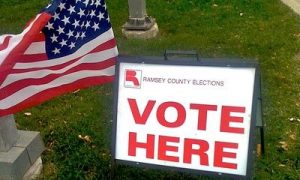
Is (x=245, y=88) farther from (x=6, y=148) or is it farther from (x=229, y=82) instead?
(x=6, y=148)

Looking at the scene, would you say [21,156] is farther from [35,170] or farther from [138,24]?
[138,24]

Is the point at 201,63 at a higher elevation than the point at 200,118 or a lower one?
higher

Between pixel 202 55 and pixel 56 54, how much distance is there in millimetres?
3420

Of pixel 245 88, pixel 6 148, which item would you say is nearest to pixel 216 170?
pixel 245 88

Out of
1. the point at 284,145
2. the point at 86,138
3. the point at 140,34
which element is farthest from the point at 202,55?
the point at 86,138

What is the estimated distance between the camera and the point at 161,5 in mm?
8828

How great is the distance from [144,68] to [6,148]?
51.8 inches

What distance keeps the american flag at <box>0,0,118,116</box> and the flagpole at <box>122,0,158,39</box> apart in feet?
12.0

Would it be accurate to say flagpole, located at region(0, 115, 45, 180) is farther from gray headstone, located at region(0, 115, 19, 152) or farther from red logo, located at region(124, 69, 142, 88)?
red logo, located at region(124, 69, 142, 88)

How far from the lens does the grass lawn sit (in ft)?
12.7

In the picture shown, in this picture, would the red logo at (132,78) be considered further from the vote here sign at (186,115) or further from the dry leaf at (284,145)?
the dry leaf at (284,145)

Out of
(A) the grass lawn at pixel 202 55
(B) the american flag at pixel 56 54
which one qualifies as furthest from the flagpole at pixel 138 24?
(B) the american flag at pixel 56 54

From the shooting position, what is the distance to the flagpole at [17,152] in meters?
3.40

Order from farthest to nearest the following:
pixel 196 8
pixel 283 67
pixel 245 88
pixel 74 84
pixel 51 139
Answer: pixel 196 8 < pixel 283 67 < pixel 51 139 < pixel 74 84 < pixel 245 88
